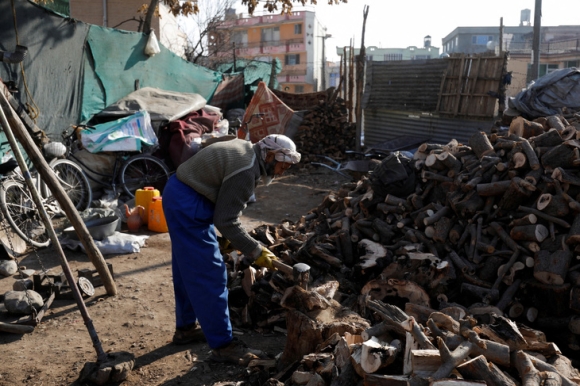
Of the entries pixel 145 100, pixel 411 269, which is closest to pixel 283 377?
pixel 411 269

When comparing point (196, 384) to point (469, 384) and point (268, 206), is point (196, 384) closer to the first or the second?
point (469, 384)

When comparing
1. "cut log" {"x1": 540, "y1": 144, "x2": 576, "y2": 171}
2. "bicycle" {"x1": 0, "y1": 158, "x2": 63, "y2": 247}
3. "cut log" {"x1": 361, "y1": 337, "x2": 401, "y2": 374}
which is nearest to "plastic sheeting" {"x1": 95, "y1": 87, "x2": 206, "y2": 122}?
"bicycle" {"x1": 0, "y1": 158, "x2": 63, "y2": 247}

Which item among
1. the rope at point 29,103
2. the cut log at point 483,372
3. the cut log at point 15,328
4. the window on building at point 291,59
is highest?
the window on building at point 291,59

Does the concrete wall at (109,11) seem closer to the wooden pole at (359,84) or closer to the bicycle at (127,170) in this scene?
the wooden pole at (359,84)

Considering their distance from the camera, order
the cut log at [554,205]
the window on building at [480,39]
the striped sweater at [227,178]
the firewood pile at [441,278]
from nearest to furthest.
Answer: the firewood pile at [441,278] < the striped sweater at [227,178] < the cut log at [554,205] < the window on building at [480,39]

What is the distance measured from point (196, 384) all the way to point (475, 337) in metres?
2.07

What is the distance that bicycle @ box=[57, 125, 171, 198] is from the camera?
9453 millimetres

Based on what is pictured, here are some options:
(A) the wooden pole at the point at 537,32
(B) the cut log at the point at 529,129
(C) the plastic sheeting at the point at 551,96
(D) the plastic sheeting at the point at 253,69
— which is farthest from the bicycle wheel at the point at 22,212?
(A) the wooden pole at the point at 537,32

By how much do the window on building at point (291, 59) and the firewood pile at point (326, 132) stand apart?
1580 inches

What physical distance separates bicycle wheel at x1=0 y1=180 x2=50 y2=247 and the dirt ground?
11.0 inches

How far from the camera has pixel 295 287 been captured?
13.8 ft

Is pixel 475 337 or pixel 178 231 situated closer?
pixel 475 337

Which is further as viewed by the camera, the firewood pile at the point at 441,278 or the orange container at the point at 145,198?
the orange container at the point at 145,198

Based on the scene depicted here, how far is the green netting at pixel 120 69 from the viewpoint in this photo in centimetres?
1036
